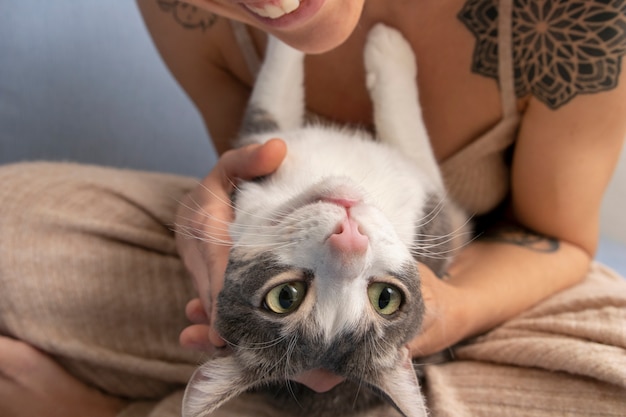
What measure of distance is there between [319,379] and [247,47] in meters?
0.88

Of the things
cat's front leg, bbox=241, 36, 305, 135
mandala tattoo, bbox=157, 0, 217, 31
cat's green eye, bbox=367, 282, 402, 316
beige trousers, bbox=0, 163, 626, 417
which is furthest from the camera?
mandala tattoo, bbox=157, 0, 217, 31

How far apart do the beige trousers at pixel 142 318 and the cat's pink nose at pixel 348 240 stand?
0.42m

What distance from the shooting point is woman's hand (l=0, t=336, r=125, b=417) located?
1.19m

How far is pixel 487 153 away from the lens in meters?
1.33

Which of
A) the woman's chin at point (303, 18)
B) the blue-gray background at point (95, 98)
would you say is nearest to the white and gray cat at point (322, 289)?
the woman's chin at point (303, 18)

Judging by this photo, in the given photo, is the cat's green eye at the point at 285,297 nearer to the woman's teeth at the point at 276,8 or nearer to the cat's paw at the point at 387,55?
the woman's teeth at the point at 276,8

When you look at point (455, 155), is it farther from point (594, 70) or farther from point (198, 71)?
point (198, 71)

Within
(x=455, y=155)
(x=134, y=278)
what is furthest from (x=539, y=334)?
(x=134, y=278)

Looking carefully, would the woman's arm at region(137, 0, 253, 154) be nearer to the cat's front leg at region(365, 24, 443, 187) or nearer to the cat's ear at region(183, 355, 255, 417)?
the cat's front leg at region(365, 24, 443, 187)

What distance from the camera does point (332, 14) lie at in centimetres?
98

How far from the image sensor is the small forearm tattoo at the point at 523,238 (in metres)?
1.37

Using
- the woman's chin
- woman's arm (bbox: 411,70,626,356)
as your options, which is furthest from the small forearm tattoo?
the woman's chin

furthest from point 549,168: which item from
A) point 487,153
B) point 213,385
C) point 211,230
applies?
point 213,385

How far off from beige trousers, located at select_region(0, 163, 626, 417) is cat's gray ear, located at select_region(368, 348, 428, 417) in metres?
0.13
